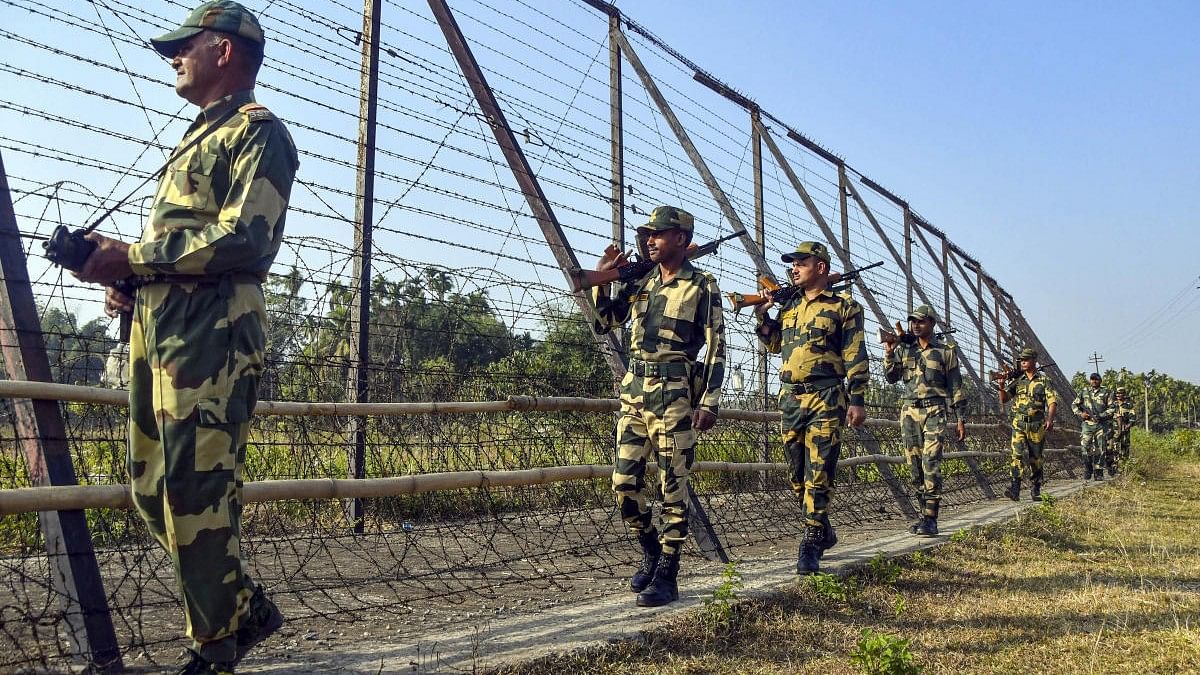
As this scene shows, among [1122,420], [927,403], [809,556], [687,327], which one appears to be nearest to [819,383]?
[809,556]

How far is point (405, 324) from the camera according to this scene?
13.5 feet

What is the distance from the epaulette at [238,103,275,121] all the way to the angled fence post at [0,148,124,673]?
0.77 meters

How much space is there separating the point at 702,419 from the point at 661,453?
24 cm

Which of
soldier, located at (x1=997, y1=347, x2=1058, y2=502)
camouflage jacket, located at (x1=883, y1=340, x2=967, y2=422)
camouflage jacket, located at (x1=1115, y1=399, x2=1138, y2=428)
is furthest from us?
camouflage jacket, located at (x1=1115, y1=399, x2=1138, y2=428)

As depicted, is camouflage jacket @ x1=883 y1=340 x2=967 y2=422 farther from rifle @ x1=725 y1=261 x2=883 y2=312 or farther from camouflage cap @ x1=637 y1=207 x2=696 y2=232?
camouflage cap @ x1=637 y1=207 x2=696 y2=232

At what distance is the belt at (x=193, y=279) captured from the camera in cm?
225

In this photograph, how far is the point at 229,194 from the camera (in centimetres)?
231

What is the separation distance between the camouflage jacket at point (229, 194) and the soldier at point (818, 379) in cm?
348

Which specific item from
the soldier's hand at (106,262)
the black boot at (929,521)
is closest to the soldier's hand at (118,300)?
the soldier's hand at (106,262)

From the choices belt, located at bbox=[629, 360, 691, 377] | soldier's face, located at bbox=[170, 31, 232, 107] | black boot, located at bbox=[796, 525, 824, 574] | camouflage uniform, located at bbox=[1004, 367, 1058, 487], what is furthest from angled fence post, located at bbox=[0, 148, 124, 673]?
camouflage uniform, located at bbox=[1004, 367, 1058, 487]

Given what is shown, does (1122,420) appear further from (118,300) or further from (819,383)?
(118,300)

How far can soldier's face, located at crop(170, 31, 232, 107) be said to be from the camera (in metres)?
2.41

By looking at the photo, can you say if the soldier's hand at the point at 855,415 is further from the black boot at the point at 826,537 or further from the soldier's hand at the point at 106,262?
the soldier's hand at the point at 106,262

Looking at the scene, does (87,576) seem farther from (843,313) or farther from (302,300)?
(843,313)
